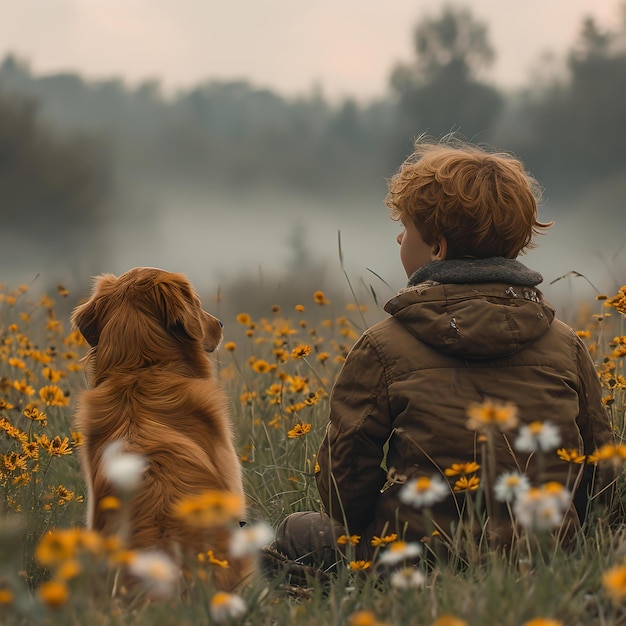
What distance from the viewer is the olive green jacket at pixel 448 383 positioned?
108 inches

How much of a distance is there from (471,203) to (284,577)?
1.44m

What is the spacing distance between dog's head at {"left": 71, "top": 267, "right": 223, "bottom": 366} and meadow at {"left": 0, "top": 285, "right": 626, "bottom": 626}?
20.5 inches

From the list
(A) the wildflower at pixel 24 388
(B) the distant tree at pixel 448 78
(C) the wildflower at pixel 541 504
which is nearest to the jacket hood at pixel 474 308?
(C) the wildflower at pixel 541 504

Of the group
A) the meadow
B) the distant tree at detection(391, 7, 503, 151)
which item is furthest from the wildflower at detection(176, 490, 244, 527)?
the distant tree at detection(391, 7, 503, 151)

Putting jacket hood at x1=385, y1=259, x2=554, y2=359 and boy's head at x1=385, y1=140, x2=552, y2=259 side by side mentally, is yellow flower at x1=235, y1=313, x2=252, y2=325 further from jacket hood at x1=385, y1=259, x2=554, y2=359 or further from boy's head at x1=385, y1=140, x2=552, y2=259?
jacket hood at x1=385, y1=259, x2=554, y2=359

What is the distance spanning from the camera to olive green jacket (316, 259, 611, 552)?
9.02ft

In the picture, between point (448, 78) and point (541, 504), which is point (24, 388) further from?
point (448, 78)

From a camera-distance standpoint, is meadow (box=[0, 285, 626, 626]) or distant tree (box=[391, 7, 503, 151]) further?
distant tree (box=[391, 7, 503, 151])

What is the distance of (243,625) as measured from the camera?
1.96m

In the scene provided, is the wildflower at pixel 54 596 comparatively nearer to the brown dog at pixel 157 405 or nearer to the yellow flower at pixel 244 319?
the brown dog at pixel 157 405

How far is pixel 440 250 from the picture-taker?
307 cm

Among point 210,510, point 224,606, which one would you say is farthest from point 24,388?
point 210,510

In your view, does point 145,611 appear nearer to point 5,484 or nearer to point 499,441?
point 499,441

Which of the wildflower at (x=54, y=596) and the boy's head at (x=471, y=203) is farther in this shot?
the boy's head at (x=471, y=203)
